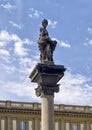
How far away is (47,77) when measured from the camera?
2623 centimetres

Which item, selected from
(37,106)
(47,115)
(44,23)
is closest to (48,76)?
(47,115)

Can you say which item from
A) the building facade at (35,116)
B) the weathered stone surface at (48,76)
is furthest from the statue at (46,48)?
the building facade at (35,116)

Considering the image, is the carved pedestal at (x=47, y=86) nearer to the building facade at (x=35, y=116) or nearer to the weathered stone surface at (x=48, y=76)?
the weathered stone surface at (x=48, y=76)

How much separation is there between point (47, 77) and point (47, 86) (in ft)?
1.42

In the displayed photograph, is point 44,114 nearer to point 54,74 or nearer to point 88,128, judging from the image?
point 54,74

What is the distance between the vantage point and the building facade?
3730 inches

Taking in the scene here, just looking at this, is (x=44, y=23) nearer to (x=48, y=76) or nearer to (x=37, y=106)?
(x=48, y=76)

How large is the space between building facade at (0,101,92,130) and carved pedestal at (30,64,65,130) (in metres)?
68.5

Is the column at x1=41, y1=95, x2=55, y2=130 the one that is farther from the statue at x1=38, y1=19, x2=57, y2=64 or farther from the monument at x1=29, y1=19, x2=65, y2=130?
the statue at x1=38, y1=19, x2=57, y2=64

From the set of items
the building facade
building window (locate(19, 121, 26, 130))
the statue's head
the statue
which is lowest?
the statue

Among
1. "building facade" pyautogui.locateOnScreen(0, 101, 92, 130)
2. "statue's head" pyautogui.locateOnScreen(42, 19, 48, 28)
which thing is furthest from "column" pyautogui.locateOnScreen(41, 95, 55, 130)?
"building facade" pyautogui.locateOnScreen(0, 101, 92, 130)

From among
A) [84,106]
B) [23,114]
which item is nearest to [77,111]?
[84,106]

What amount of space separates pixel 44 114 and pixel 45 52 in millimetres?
3029

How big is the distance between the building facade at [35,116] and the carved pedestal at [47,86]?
6850cm
